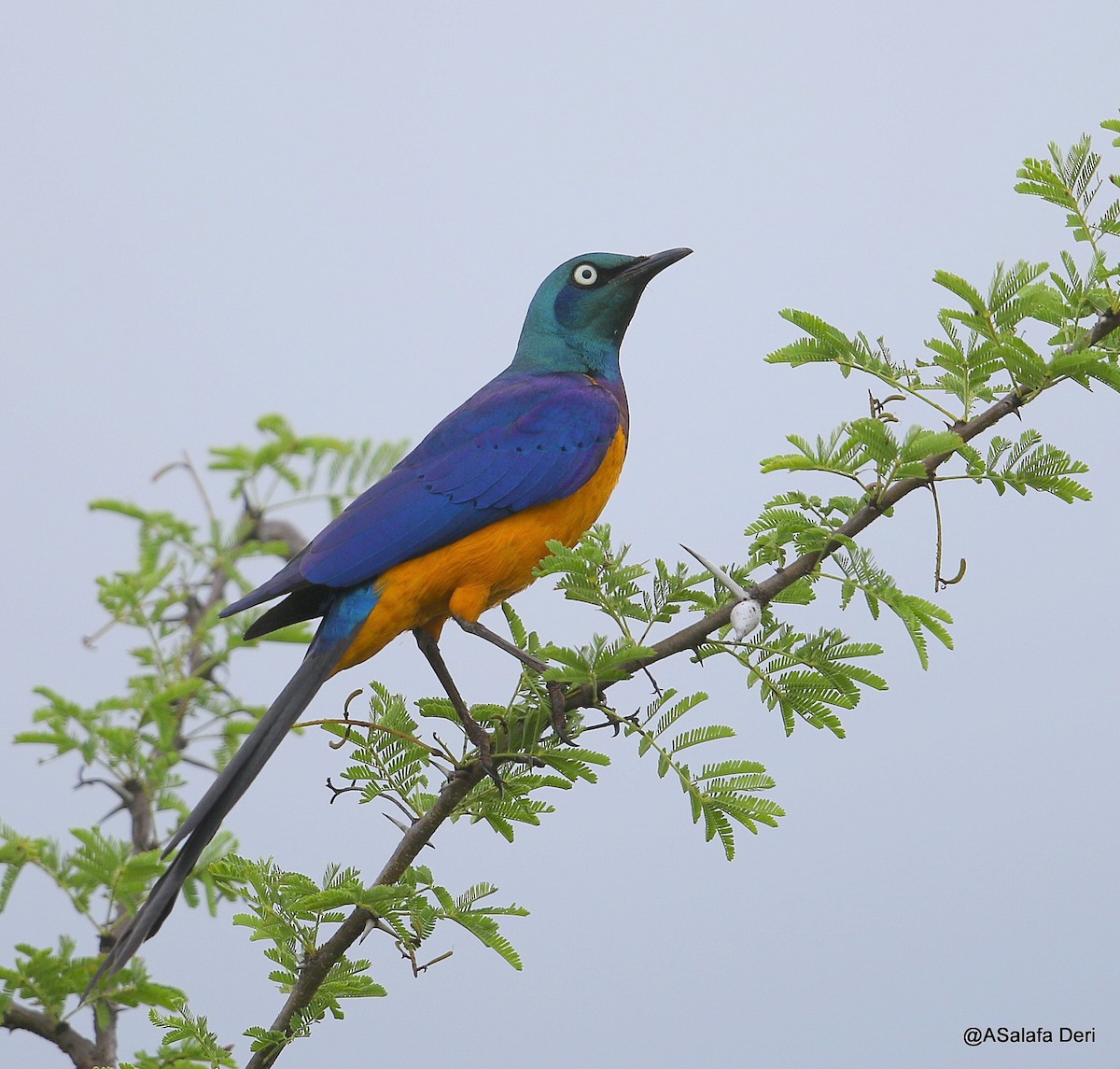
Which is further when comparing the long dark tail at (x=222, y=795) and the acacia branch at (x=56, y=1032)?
the acacia branch at (x=56, y=1032)

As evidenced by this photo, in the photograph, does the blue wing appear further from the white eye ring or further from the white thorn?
the white thorn

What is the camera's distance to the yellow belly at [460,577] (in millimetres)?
4570

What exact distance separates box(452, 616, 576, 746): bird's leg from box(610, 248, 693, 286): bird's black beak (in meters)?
1.64

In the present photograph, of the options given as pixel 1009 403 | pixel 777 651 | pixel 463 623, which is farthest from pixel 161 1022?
pixel 1009 403

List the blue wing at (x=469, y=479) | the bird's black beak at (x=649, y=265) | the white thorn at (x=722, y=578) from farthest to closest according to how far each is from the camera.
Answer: the bird's black beak at (x=649, y=265) → the blue wing at (x=469, y=479) → the white thorn at (x=722, y=578)

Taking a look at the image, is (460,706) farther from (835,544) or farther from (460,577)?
(835,544)

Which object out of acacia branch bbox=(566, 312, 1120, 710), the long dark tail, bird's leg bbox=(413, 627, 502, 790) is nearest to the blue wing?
the long dark tail

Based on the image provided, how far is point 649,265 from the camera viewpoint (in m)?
5.35

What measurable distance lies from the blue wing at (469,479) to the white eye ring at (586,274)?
1.63 ft

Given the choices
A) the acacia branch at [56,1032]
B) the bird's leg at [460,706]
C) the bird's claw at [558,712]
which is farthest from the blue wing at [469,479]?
the acacia branch at [56,1032]

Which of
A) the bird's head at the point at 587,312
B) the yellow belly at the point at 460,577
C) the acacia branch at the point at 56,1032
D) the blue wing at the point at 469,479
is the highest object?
→ the bird's head at the point at 587,312

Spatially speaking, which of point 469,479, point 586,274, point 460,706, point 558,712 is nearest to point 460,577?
point 469,479

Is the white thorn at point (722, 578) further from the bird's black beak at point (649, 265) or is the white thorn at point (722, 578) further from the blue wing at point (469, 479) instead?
the bird's black beak at point (649, 265)

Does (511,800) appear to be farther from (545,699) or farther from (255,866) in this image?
(255,866)
